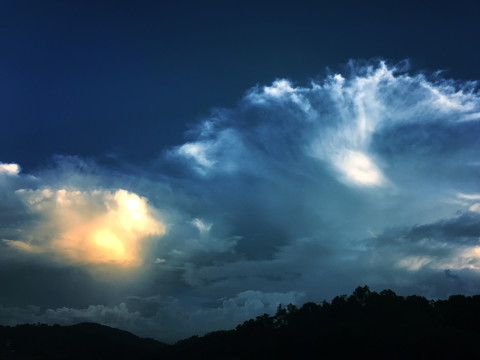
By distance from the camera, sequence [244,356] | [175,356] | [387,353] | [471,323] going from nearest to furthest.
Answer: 1. [387,353]
2. [471,323]
3. [244,356]
4. [175,356]

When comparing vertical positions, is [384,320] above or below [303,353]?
above

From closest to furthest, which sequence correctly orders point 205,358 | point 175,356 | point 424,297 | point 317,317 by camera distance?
1. point 424,297
2. point 317,317
3. point 205,358
4. point 175,356

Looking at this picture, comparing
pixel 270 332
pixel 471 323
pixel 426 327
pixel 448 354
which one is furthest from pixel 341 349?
pixel 270 332

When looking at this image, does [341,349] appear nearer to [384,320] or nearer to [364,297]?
[384,320]

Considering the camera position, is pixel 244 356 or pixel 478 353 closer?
pixel 478 353

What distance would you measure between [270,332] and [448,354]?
112952 millimetres

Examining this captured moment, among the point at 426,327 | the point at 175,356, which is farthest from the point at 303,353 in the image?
the point at 175,356

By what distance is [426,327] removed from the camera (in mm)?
102062

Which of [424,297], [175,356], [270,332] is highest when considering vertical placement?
[424,297]

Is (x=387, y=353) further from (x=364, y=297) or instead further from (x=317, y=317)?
(x=317, y=317)

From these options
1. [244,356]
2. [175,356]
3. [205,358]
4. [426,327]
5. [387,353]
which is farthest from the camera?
[175,356]

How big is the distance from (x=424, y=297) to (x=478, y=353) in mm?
64162

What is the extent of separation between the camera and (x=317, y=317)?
166 metres

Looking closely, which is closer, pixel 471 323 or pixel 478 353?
pixel 478 353
